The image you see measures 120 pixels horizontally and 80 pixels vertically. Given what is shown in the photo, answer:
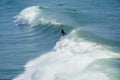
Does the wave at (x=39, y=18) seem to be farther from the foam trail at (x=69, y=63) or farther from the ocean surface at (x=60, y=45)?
the foam trail at (x=69, y=63)

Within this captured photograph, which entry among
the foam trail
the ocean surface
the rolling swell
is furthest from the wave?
the foam trail

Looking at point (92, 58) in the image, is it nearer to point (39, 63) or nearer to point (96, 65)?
point (96, 65)

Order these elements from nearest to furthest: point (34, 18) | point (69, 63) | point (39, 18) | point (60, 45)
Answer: point (69, 63) < point (60, 45) < point (39, 18) < point (34, 18)

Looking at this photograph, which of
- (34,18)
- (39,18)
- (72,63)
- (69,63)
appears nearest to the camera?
(72,63)

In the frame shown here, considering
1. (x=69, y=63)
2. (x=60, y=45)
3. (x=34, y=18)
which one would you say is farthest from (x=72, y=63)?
(x=34, y=18)

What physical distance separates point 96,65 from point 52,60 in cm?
479

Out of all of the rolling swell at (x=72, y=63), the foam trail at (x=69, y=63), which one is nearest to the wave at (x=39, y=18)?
the rolling swell at (x=72, y=63)

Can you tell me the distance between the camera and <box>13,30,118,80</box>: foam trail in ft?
57.5

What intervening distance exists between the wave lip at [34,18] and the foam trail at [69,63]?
14.1m

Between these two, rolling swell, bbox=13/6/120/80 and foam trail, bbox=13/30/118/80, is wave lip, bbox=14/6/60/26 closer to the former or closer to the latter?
rolling swell, bbox=13/6/120/80

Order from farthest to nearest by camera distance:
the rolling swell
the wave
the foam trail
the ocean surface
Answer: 1. the wave
2. the ocean surface
3. the foam trail
4. the rolling swell

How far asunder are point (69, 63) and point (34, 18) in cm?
2304

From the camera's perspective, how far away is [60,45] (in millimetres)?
25453

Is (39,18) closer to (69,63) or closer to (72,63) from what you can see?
(69,63)
